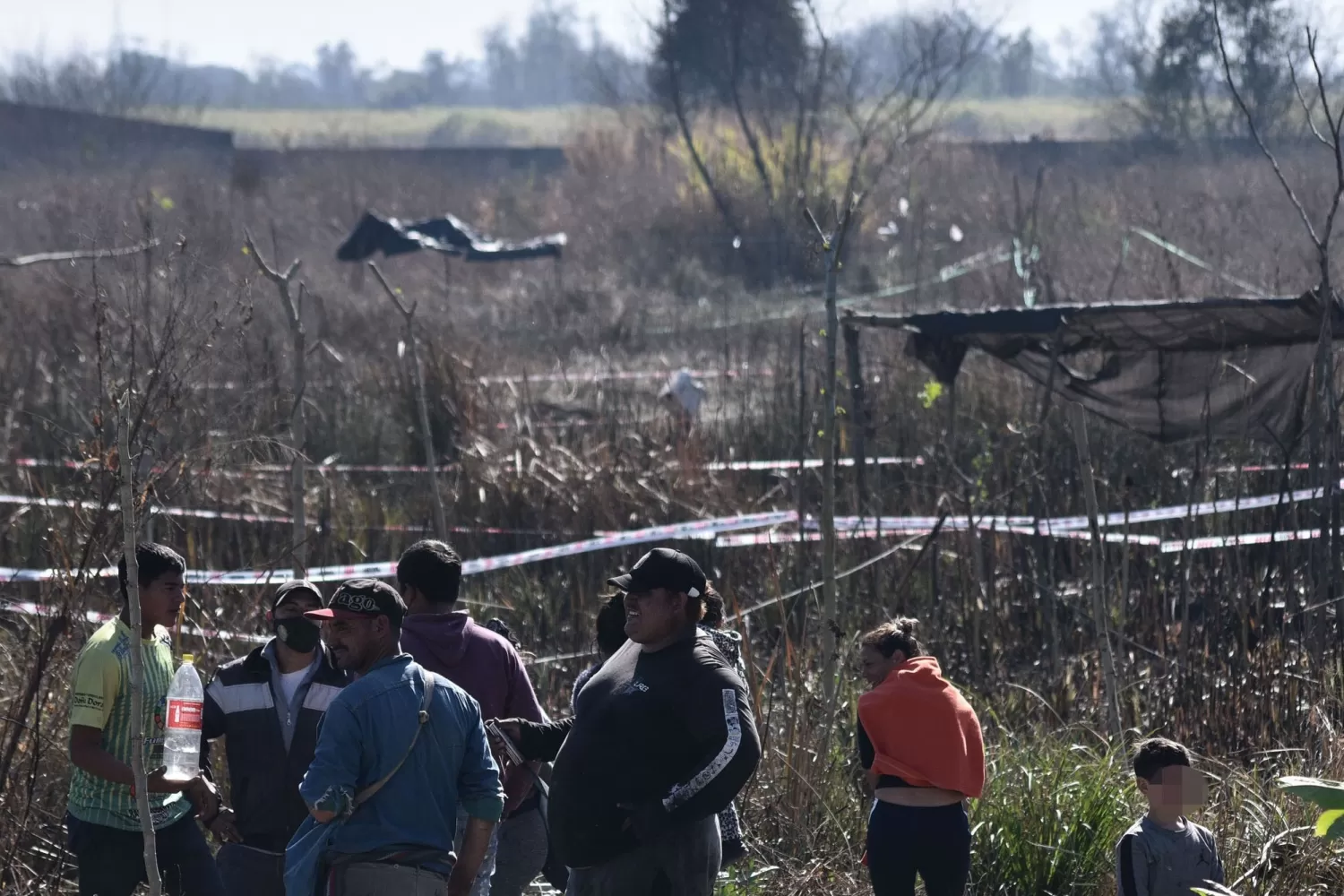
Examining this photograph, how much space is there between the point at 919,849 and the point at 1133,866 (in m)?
0.69

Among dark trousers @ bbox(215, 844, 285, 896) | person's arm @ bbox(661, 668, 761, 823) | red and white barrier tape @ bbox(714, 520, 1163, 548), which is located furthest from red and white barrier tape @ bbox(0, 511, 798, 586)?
person's arm @ bbox(661, 668, 761, 823)

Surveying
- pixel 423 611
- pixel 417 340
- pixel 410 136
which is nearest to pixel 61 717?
pixel 423 611

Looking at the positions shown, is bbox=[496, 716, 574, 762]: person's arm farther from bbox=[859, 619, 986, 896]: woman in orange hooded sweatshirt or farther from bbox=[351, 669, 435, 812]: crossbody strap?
bbox=[859, 619, 986, 896]: woman in orange hooded sweatshirt

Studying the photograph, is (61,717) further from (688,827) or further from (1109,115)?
(1109,115)

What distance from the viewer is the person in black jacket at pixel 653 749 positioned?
13.3 feet

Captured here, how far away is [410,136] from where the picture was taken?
75188mm

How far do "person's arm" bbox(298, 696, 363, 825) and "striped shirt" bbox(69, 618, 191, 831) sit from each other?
0.95 m

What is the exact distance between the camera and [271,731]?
472 cm

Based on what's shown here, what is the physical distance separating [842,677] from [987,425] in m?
6.57

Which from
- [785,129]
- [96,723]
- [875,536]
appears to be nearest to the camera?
[96,723]

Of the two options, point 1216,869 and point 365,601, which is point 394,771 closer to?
point 365,601

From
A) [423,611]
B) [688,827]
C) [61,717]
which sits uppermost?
[423,611]

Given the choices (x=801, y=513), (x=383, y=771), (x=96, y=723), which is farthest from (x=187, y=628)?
(x=383, y=771)

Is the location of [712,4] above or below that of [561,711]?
above
